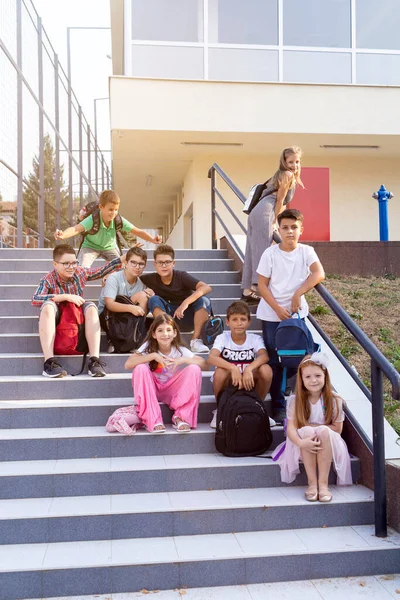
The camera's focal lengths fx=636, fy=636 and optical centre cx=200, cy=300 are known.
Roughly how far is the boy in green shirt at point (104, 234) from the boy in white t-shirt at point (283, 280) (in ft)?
7.10

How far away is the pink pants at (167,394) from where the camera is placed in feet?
13.9

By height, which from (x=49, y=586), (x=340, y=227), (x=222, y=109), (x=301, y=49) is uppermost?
(x=301, y=49)

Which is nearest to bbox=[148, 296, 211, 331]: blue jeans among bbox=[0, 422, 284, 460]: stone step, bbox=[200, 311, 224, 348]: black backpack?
bbox=[200, 311, 224, 348]: black backpack

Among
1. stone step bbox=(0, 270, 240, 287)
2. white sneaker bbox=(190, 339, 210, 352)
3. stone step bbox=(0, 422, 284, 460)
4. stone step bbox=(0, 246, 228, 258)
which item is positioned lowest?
stone step bbox=(0, 422, 284, 460)

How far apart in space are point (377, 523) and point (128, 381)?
2.11m

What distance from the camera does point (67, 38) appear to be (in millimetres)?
17047

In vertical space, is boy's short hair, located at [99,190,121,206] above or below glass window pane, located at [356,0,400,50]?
below

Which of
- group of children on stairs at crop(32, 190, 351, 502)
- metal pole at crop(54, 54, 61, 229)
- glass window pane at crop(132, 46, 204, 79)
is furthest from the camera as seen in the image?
metal pole at crop(54, 54, 61, 229)

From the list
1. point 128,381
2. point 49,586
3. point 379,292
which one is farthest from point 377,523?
point 379,292

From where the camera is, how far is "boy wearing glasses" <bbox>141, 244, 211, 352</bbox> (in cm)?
550

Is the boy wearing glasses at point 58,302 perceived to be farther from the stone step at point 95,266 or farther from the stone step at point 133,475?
the stone step at point 95,266

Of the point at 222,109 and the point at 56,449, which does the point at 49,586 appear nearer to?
the point at 56,449

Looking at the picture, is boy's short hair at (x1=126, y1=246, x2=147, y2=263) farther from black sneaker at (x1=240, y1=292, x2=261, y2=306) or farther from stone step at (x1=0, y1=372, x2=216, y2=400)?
stone step at (x1=0, y1=372, x2=216, y2=400)

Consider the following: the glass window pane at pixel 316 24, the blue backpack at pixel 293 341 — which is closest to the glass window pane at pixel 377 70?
the glass window pane at pixel 316 24
